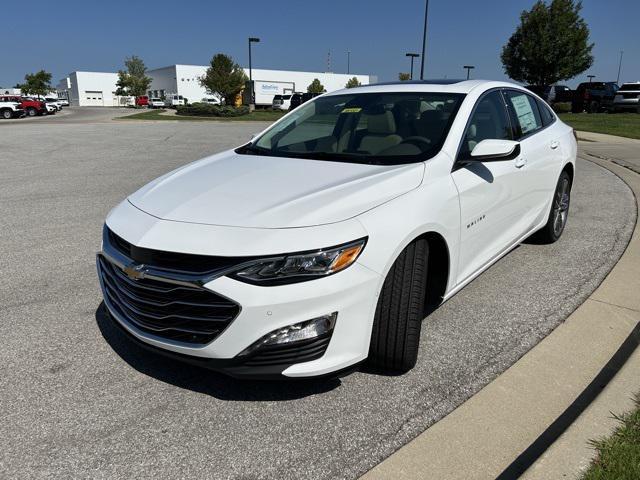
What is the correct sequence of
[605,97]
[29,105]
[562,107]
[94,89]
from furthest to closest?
[94,89], [29,105], [562,107], [605,97]

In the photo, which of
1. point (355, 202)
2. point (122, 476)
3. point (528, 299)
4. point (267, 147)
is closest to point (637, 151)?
point (528, 299)

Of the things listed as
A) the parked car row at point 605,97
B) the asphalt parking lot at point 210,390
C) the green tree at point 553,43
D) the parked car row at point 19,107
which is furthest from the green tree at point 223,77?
the asphalt parking lot at point 210,390

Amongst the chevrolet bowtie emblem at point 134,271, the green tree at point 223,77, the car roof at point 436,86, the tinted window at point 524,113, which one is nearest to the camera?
the chevrolet bowtie emblem at point 134,271

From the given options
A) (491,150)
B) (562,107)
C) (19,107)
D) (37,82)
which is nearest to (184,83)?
(37,82)

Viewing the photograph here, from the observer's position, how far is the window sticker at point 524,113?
4258 mm

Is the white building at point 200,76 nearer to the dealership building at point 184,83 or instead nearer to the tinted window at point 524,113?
the dealership building at point 184,83

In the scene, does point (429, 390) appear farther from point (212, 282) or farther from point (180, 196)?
point (180, 196)

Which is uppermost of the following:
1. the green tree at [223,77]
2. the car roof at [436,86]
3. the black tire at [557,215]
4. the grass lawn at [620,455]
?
the green tree at [223,77]

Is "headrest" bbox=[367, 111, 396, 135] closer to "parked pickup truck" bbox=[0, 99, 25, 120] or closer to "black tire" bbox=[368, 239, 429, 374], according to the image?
"black tire" bbox=[368, 239, 429, 374]

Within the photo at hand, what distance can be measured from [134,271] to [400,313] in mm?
1293

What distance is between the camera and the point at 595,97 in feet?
103

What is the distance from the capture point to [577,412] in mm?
2506

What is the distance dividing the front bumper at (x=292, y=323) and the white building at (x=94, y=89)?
106727 millimetres

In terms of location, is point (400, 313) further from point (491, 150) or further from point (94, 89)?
point (94, 89)
